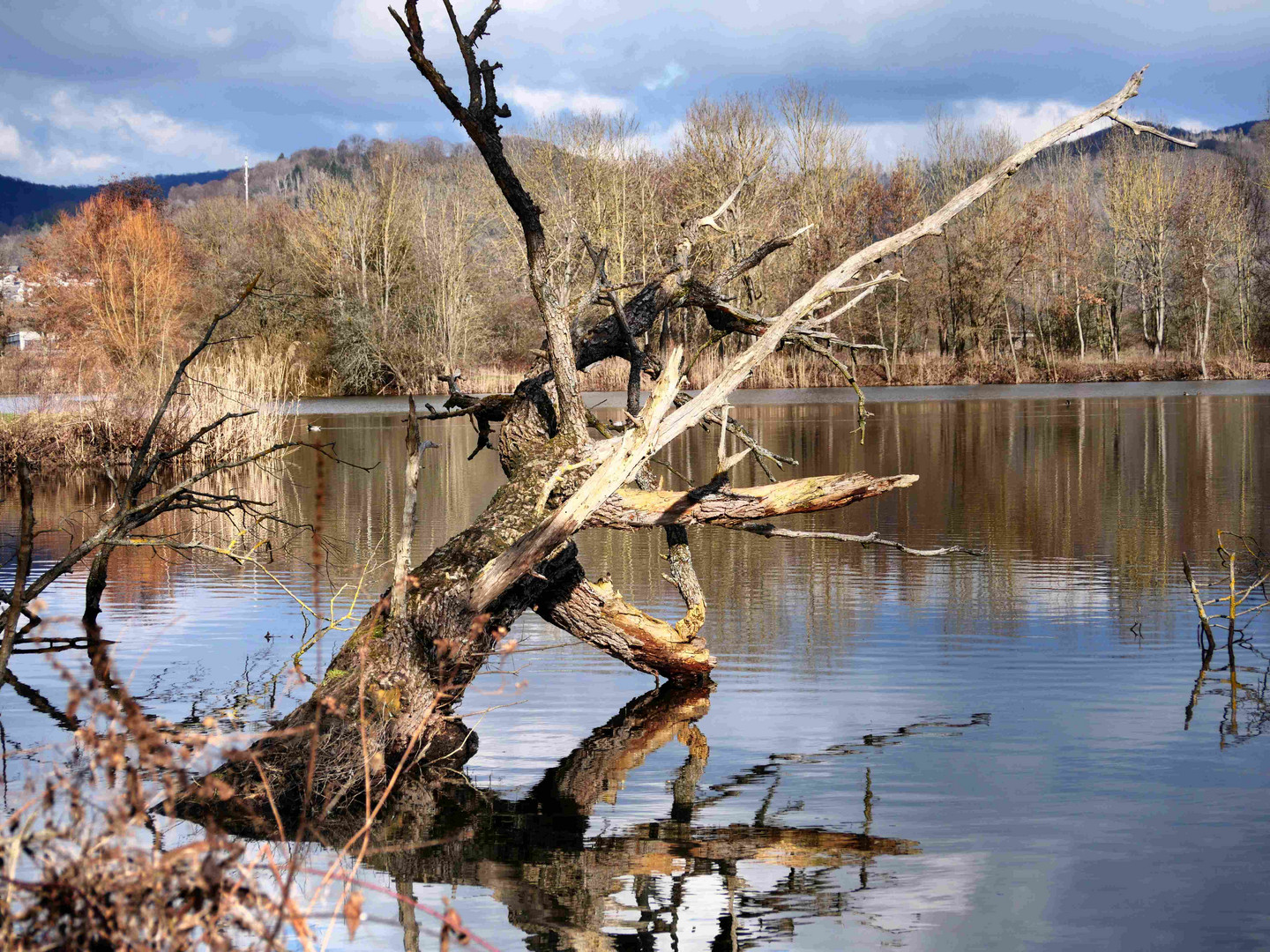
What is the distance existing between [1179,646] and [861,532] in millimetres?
5712

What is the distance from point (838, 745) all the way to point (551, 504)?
2105 mm

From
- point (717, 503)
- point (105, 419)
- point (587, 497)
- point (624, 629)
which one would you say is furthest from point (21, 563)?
point (105, 419)

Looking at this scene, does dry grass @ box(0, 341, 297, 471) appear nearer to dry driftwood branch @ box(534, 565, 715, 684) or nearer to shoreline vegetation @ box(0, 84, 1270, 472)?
dry driftwood branch @ box(534, 565, 715, 684)

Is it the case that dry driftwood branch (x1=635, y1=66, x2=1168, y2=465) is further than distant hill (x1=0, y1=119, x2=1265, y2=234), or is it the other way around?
distant hill (x1=0, y1=119, x2=1265, y2=234)

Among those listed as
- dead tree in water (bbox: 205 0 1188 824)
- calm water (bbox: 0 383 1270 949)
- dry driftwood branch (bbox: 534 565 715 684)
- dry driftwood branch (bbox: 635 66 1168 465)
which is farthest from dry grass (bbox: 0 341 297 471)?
dry driftwood branch (bbox: 635 66 1168 465)

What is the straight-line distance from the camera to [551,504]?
23.9 ft

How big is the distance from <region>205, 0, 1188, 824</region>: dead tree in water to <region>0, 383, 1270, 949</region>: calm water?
0.49m

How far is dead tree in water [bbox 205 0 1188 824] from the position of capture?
5.79 m

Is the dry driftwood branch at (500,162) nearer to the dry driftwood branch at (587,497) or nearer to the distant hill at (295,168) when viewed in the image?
the dry driftwood branch at (587,497)

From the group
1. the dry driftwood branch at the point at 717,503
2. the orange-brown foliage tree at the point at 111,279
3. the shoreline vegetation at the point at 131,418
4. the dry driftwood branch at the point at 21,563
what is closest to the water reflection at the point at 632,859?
the dry driftwood branch at the point at 717,503

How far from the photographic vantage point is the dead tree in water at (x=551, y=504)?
5789 mm

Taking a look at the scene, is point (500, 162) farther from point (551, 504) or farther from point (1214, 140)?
point (1214, 140)

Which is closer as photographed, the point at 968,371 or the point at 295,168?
the point at 968,371

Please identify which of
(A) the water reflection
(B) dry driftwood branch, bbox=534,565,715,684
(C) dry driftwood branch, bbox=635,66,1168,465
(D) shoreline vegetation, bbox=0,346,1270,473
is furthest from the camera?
(D) shoreline vegetation, bbox=0,346,1270,473
